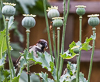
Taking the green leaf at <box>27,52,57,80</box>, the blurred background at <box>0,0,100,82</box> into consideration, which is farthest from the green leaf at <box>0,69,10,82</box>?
the blurred background at <box>0,0,100,82</box>

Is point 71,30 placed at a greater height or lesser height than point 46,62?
lesser

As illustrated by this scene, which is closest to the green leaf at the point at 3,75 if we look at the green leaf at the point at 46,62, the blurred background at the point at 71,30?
the green leaf at the point at 46,62

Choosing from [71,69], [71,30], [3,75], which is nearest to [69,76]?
[71,69]

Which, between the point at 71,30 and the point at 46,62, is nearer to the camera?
the point at 46,62

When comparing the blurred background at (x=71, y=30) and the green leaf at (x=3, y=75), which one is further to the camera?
the blurred background at (x=71, y=30)

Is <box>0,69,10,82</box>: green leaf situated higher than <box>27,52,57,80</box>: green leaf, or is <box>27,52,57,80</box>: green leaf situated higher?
<box>27,52,57,80</box>: green leaf

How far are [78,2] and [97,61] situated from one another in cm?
39

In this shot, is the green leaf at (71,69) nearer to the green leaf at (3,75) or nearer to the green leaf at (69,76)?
the green leaf at (69,76)

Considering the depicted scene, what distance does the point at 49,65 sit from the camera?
1.76ft

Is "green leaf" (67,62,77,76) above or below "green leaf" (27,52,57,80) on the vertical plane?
below

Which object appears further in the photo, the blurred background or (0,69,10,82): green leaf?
the blurred background

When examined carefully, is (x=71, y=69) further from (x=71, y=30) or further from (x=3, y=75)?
(x=71, y=30)

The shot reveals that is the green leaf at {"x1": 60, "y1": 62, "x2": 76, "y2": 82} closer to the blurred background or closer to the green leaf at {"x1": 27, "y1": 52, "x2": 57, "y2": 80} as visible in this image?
the green leaf at {"x1": 27, "y1": 52, "x2": 57, "y2": 80}

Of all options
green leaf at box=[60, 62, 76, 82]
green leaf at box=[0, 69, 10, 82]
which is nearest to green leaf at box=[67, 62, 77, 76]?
green leaf at box=[60, 62, 76, 82]
